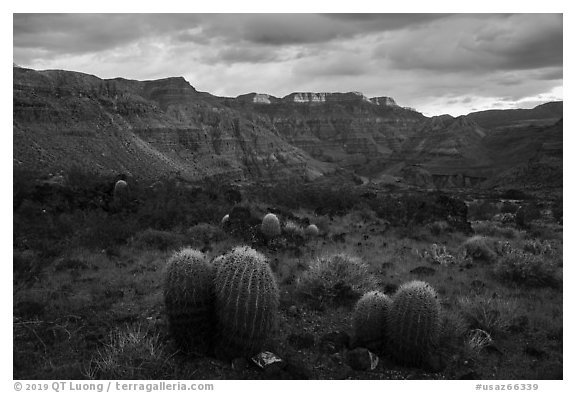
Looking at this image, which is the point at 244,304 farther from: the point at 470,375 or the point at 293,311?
the point at 470,375

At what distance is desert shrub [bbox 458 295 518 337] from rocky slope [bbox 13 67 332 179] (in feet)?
127

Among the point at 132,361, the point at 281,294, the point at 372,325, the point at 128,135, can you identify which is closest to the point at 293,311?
the point at 281,294

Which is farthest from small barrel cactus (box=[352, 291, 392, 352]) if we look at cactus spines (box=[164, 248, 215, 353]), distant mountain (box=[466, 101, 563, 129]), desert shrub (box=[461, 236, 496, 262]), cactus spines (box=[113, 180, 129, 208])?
distant mountain (box=[466, 101, 563, 129])

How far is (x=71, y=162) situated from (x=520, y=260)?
170 feet

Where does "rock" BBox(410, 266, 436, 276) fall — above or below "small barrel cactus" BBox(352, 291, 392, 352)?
below

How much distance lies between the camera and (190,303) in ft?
17.6

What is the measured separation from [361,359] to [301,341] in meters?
0.92

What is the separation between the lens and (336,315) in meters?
6.95

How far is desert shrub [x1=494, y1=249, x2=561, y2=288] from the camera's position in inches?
347

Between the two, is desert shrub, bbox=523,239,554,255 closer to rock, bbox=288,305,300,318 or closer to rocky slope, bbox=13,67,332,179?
rock, bbox=288,305,300,318

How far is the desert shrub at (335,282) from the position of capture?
24.7 feet

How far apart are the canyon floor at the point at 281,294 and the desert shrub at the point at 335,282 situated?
4cm

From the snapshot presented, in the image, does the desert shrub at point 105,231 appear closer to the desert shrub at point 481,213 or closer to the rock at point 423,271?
the rock at point 423,271

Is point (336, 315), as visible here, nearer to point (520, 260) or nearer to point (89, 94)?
point (520, 260)
